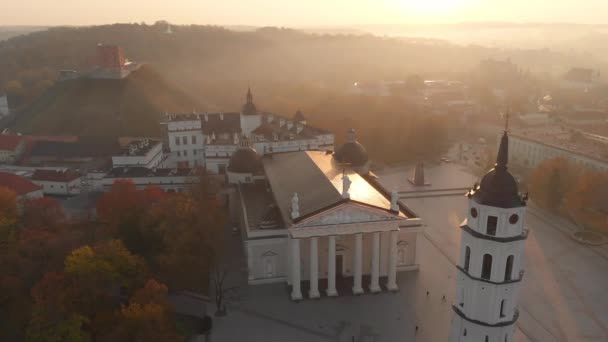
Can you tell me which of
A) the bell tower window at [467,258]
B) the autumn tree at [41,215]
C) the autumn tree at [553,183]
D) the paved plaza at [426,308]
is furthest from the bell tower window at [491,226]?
the autumn tree at [553,183]

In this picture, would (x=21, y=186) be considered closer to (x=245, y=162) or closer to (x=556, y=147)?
(x=245, y=162)

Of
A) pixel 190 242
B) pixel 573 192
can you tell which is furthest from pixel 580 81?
pixel 190 242

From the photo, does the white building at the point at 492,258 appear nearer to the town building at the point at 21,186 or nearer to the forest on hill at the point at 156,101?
the town building at the point at 21,186

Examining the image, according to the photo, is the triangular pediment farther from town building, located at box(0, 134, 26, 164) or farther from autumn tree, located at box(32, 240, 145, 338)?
town building, located at box(0, 134, 26, 164)

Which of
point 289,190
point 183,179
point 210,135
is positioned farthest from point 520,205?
point 210,135

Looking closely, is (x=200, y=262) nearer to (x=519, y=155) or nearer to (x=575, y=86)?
(x=519, y=155)

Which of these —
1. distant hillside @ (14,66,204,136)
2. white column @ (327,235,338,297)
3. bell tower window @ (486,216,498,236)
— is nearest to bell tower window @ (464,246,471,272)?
bell tower window @ (486,216,498,236)
